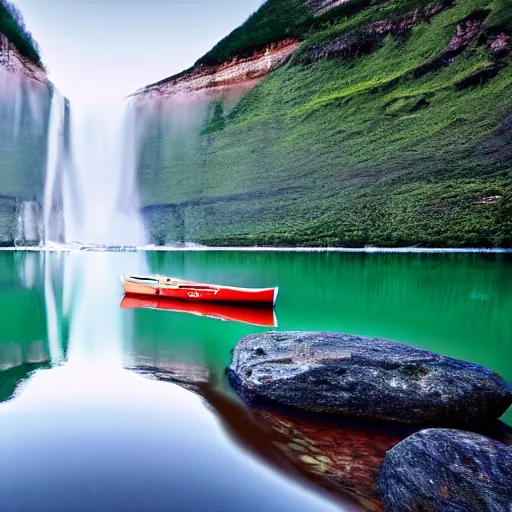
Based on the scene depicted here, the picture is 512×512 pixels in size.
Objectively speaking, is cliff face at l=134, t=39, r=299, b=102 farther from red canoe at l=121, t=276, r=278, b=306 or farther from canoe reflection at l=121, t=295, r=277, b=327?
canoe reflection at l=121, t=295, r=277, b=327

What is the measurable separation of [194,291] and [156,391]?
368 inches

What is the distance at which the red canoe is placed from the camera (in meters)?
15.4

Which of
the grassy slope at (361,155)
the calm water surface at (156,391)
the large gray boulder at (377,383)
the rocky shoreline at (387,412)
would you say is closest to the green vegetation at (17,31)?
the grassy slope at (361,155)

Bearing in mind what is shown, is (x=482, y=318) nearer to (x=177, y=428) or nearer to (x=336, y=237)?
(x=177, y=428)

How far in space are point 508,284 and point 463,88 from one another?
36.3 meters

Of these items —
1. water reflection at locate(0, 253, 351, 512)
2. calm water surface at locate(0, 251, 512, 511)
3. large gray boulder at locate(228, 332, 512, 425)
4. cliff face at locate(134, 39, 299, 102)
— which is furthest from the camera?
cliff face at locate(134, 39, 299, 102)

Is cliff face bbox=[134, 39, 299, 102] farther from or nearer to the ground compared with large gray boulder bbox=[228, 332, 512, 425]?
farther from the ground

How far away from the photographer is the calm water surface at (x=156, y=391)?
14.6 ft

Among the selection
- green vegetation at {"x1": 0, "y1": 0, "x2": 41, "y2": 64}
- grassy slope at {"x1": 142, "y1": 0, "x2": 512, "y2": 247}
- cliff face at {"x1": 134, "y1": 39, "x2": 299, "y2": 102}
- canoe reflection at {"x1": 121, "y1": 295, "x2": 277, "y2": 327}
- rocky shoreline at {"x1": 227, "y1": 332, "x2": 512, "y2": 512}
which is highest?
green vegetation at {"x1": 0, "y1": 0, "x2": 41, "y2": 64}

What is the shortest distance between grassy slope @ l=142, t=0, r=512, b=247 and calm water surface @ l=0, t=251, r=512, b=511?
25031 mm

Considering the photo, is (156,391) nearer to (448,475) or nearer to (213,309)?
(448,475)

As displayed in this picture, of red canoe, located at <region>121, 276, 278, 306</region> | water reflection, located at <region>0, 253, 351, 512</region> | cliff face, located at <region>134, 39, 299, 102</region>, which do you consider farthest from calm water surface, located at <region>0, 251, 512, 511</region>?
cliff face, located at <region>134, 39, 299, 102</region>

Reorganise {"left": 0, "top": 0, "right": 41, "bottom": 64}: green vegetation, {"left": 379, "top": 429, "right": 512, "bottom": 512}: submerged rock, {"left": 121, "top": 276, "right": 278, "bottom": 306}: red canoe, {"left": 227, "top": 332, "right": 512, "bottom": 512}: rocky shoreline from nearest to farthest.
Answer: {"left": 379, "top": 429, "right": 512, "bottom": 512}: submerged rock, {"left": 227, "top": 332, "right": 512, "bottom": 512}: rocky shoreline, {"left": 121, "top": 276, "right": 278, "bottom": 306}: red canoe, {"left": 0, "top": 0, "right": 41, "bottom": 64}: green vegetation

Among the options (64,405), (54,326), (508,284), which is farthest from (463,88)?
(64,405)
